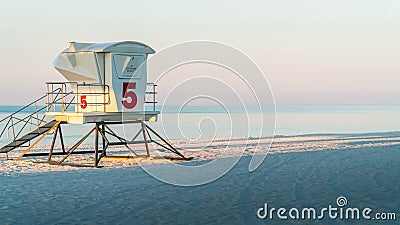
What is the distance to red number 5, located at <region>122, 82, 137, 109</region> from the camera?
72.5 ft

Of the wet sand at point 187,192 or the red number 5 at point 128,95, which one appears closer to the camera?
the wet sand at point 187,192

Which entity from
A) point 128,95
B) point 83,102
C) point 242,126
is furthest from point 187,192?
point 242,126

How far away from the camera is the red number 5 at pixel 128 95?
870 inches

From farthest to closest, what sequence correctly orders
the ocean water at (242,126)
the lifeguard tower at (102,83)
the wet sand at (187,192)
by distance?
1. the ocean water at (242,126)
2. the lifeguard tower at (102,83)
3. the wet sand at (187,192)

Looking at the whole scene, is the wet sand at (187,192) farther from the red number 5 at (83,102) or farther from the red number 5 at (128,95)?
the red number 5 at (83,102)

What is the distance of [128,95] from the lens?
22.3m

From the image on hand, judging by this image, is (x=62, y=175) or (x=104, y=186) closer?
(x=104, y=186)

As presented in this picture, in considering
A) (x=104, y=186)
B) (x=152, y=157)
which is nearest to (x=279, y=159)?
(x=152, y=157)

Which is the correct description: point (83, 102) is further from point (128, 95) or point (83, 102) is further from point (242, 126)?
point (242, 126)

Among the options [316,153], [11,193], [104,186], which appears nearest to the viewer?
[11,193]

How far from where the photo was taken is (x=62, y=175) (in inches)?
747

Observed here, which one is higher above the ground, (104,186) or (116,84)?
(116,84)

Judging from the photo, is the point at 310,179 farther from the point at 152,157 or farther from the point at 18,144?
the point at 18,144

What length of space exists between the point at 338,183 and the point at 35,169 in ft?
35.6
